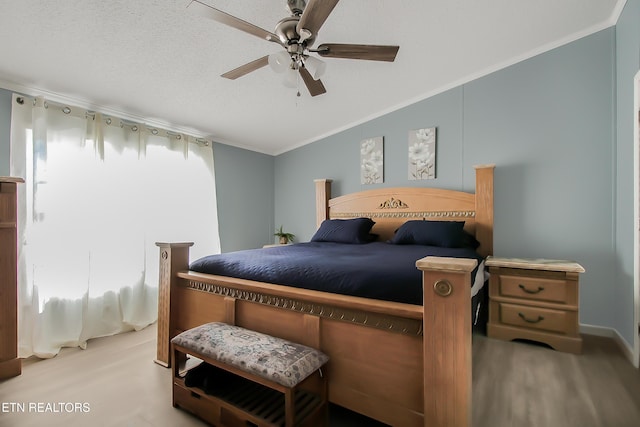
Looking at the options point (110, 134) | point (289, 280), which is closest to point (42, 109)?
point (110, 134)

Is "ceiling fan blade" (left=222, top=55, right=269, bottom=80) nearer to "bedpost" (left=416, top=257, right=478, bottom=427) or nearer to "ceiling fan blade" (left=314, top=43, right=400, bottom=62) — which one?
"ceiling fan blade" (left=314, top=43, right=400, bottom=62)

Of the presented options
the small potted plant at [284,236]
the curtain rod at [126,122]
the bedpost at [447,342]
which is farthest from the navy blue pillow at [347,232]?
the bedpost at [447,342]

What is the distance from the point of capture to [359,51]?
1729mm

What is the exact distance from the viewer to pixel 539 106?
2.75 meters

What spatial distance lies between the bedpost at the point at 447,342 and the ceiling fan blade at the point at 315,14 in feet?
3.99

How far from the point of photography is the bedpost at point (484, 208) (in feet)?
9.39

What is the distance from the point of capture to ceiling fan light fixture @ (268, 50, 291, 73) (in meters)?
1.62

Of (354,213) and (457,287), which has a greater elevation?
(354,213)

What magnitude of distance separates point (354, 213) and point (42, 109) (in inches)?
125

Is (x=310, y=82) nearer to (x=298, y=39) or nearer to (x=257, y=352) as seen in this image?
(x=298, y=39)

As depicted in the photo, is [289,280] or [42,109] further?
[42,109]

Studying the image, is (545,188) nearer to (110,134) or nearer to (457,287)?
(457,287)

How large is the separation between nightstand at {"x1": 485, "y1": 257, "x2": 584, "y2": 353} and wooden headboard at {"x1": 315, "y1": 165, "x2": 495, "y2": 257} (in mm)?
515

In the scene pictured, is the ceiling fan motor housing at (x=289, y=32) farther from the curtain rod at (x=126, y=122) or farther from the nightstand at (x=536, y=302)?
the nightstand at (x=536, y=302)
